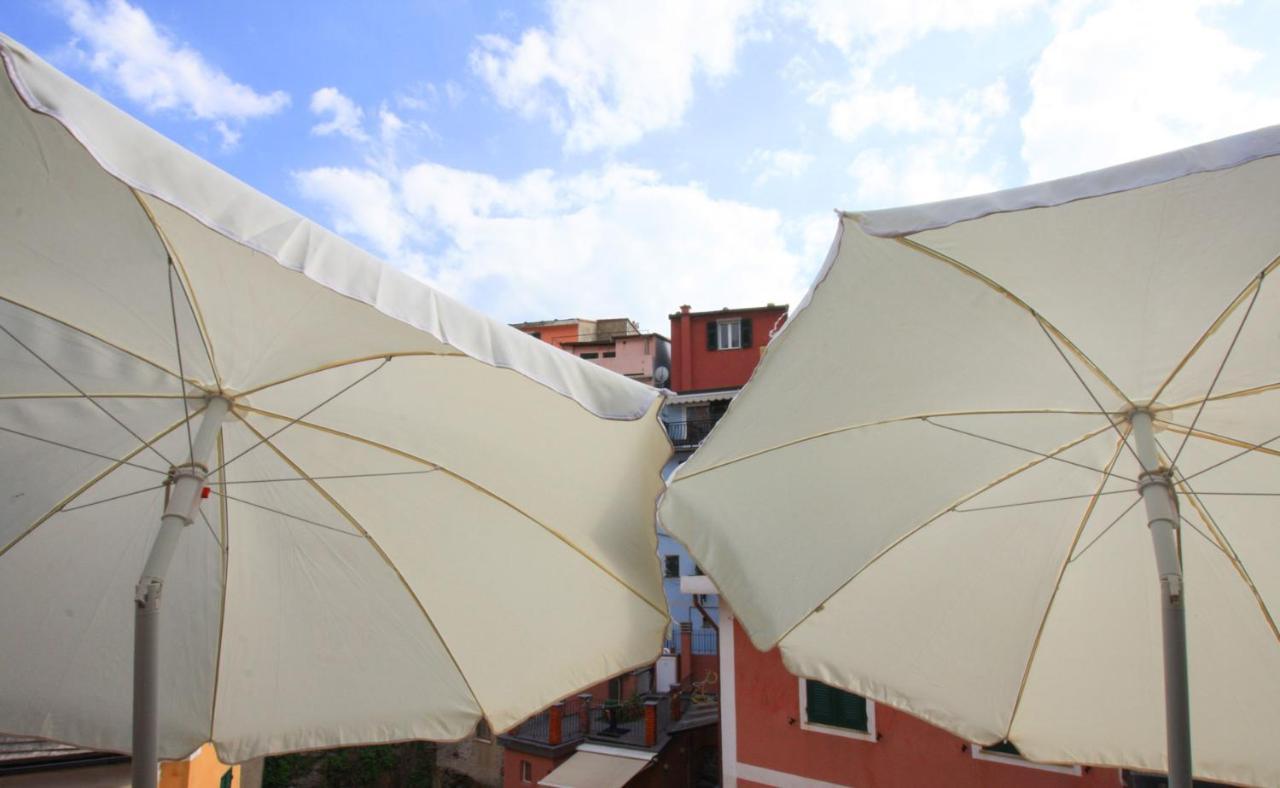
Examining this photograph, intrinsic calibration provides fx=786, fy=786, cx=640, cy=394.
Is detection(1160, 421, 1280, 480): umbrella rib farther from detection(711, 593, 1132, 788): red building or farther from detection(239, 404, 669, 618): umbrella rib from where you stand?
detection(711, 593, 1132, 788): red building

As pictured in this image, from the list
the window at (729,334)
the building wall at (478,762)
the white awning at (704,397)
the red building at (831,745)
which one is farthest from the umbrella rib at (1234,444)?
the window at (729,334)

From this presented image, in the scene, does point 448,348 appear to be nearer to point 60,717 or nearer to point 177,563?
point 177,563

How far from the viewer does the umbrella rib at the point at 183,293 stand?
A: 2588 mm

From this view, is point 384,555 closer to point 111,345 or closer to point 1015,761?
point 111,345

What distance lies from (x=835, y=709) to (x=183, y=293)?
10.0 meters

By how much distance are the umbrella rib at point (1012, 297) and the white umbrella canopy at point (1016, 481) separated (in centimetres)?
1

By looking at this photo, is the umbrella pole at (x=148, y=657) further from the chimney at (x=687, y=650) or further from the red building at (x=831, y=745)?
the chimney at (x=687, y=650)

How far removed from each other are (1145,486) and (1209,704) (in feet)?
4.77

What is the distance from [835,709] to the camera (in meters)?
10.7

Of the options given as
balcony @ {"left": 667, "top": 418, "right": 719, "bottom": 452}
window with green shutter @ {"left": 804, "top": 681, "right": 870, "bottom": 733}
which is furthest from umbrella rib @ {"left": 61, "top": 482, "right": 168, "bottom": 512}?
balcony @ {"left": 667, "top": 418, "right": 719, "bottom": 452}

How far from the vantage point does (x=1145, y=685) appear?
3812 mm

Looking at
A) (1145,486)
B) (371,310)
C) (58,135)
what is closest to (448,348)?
(371,310)

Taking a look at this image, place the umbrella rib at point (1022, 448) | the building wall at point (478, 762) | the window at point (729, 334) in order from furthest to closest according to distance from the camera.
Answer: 1. the window at point (729, 334)
2. the building wall at point (478, 762)
3. the umbrella rib at point (1022, 448)

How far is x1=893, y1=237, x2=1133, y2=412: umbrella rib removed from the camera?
2.85 metres
